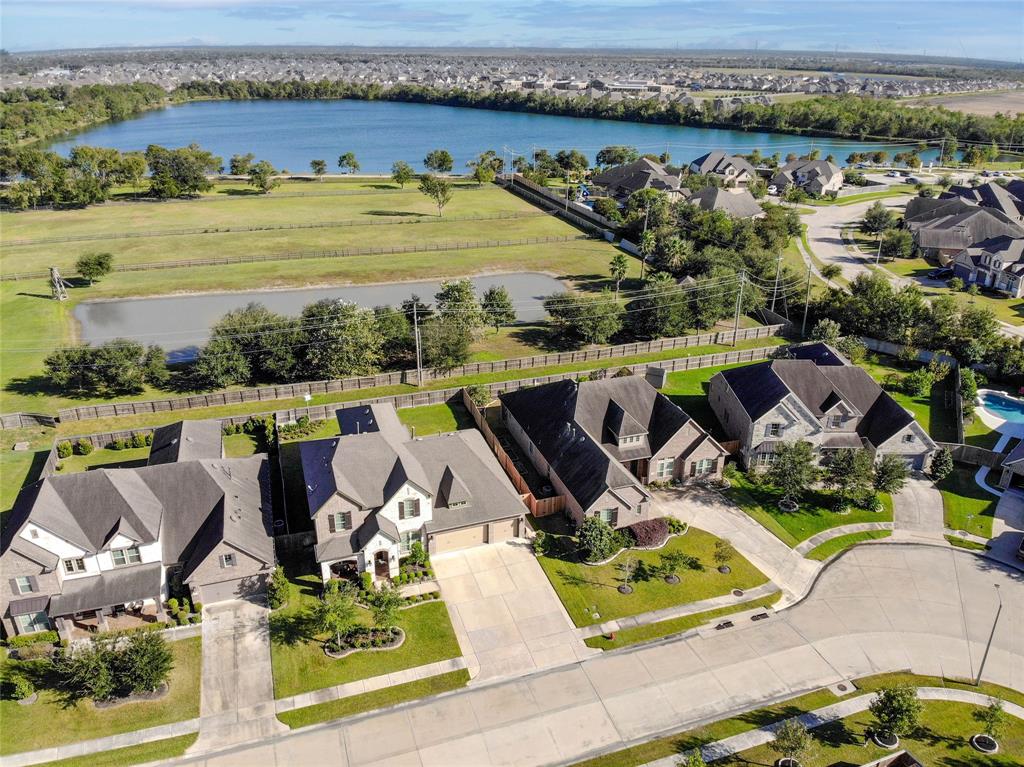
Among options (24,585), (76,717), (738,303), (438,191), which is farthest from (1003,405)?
(438,191)

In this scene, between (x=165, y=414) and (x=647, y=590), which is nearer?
(x=647, y=590)

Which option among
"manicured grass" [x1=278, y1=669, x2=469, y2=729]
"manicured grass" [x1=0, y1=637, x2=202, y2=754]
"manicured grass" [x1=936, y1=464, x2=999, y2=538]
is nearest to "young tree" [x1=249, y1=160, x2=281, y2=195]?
"manicured grass" [x1=0, y1=637, x2=202, y2=754]

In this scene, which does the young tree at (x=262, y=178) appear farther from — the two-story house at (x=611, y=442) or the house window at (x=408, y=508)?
the house window at (x=408, y=508)

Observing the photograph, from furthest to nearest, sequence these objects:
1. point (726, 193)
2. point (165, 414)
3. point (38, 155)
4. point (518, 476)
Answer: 1. point (38, 155)
2. point (726, 193)
3. point (165, 414)
4. point (518, 476)

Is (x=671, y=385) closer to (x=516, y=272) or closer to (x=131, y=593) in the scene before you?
(x=516, y=272)

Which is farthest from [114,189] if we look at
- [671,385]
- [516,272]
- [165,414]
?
[671,385]

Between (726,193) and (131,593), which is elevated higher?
(726,193)

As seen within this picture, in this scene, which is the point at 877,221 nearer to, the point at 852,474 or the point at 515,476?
the point at 852,474

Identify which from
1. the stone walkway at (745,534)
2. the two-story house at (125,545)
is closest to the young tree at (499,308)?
the stone walkway at (745,534)

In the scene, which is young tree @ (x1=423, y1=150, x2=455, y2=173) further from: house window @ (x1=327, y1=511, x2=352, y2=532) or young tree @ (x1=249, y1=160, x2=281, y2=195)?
house window @ (x1=327, y1=511, x2=352, y2=532)
